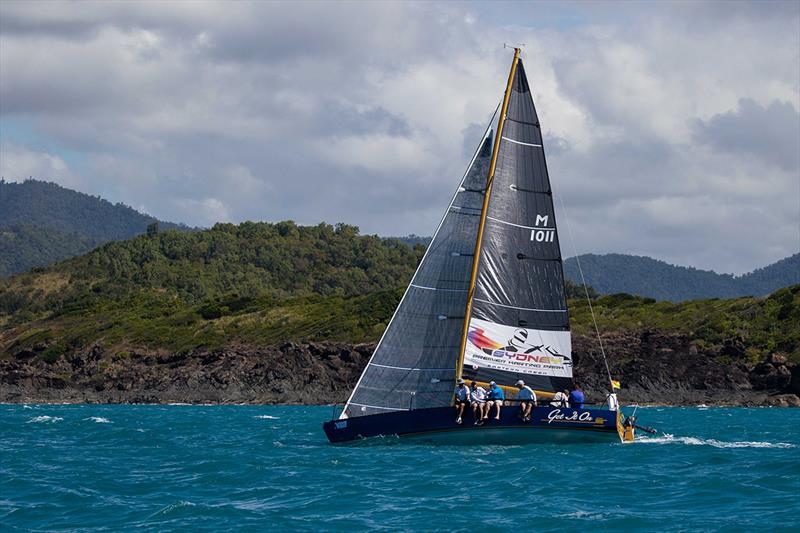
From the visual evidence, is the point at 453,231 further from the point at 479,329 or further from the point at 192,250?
the point at 192,250

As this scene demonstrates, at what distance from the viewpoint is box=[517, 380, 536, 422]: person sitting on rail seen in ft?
111

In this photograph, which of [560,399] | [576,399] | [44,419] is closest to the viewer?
[576,399]

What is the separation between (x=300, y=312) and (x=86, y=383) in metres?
25.2

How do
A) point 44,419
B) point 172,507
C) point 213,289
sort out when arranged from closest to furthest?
point 172,507
point 44,419
point 213,289

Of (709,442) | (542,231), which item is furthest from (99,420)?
(709,442)

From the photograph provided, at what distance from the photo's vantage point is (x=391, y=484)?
1048 inches

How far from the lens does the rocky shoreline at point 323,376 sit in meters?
78.1

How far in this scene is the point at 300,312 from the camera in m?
109

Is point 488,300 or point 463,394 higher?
point 488,300

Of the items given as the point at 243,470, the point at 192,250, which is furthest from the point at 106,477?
the point at 192,250

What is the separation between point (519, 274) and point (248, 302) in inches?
3251

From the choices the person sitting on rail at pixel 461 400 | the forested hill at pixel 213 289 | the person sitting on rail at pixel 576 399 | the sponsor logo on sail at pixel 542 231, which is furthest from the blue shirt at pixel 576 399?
the forested hill at pixel 213 289

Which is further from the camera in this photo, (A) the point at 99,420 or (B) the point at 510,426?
(A) the point at 99,420

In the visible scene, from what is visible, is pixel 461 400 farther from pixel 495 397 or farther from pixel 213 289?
pixel 213 289
